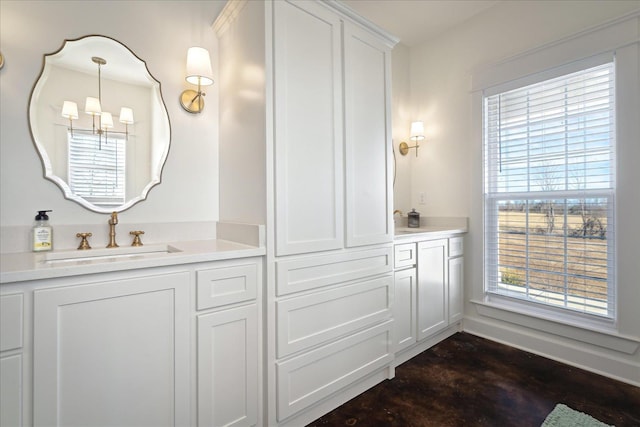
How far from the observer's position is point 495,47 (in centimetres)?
266

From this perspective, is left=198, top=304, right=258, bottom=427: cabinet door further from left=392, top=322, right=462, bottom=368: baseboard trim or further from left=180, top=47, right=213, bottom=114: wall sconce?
left=180, top=47, right=213, bottom=114: wall sconce

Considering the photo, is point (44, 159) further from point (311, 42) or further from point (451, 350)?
point (451, 350)

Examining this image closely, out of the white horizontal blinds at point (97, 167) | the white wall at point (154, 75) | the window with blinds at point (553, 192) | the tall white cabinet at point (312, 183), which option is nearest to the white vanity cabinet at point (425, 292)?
the tall white cabinet at point (312, 183)

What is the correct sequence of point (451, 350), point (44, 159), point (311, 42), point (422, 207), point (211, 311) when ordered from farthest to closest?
1. point (422, 207)
2. point (451, 350)
3. point (311, 42)
4. point (44, 159)
5. point (211, 311)

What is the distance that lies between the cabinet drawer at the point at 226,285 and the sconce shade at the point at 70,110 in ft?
3.53

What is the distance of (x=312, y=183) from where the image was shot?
65.7 inches

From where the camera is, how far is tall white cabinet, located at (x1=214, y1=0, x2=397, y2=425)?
1.52m

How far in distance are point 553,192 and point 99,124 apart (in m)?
3.12

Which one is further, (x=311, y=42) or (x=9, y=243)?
(x=311, y=42)

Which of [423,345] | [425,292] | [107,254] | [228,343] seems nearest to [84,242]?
[107,254]

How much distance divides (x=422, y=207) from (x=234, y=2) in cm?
247

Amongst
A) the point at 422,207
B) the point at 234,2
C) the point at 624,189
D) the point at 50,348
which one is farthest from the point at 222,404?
the point at 624,189

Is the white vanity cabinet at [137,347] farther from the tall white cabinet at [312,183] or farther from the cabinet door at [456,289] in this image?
the cabinet door at [456,289]

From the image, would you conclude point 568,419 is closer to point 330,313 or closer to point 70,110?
point 330,313
